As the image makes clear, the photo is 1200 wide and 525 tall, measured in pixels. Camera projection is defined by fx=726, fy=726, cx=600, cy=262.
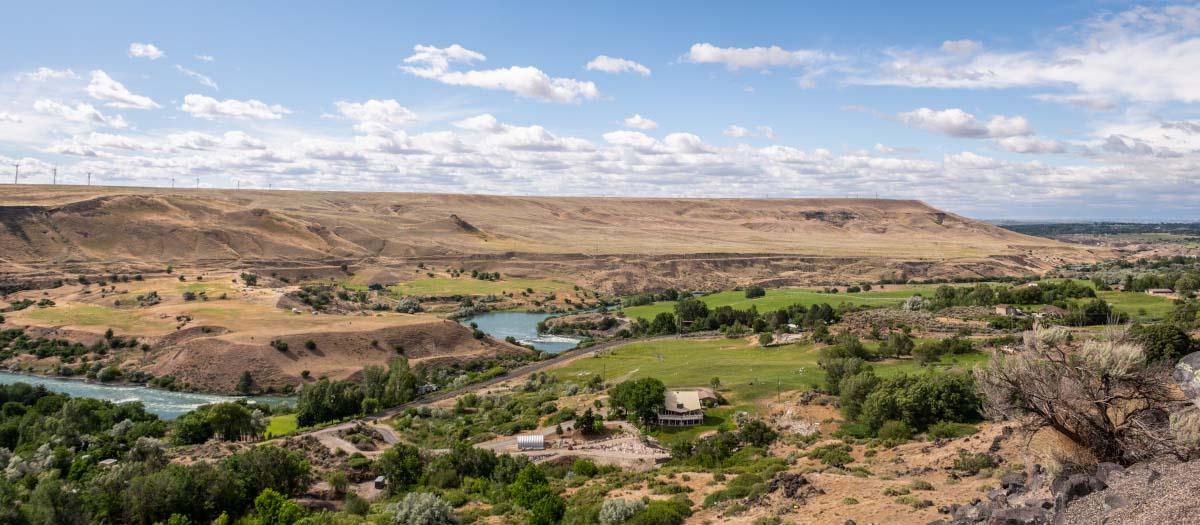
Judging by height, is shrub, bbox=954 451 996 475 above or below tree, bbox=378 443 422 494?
above

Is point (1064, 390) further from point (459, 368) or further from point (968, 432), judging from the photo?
point (459, 368)

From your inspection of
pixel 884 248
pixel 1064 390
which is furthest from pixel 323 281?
pixel 884 248

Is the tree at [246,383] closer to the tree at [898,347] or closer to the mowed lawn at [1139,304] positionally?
the tree at [898,347]

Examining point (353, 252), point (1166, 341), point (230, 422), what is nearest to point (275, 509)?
point (230, 422)

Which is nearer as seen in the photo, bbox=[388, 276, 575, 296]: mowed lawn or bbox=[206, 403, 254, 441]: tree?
bbox=[206, 403, 254, 441]: tree

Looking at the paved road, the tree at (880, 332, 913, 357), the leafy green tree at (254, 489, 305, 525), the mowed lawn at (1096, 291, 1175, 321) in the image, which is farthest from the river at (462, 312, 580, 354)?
the mowed lawn at (1096, 291, 1175, 321)

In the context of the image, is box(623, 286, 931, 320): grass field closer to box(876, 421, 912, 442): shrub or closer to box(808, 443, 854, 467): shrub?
box(876, 421, 912, 442): shrub

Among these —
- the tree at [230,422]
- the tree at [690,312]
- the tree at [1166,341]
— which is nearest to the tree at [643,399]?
the tree at [1166,341]

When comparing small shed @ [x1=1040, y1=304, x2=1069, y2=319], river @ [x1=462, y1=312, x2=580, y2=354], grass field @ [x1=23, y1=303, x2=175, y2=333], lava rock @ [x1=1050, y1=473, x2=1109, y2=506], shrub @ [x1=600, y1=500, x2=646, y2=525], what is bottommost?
river @ [x1=462, y1=312, x2=580, y2=354]
